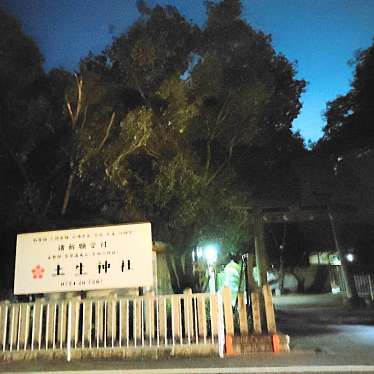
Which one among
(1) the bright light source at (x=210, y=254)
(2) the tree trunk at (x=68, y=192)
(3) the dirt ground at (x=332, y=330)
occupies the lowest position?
(3) the dirt ground at (x=332, y=330)

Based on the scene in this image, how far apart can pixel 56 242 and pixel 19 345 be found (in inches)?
86.2

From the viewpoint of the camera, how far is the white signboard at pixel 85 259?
9.05 m

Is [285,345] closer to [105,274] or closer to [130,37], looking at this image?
[105,274]

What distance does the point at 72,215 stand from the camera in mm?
12719

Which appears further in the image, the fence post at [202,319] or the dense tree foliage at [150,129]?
the dense tree foliage at [150,129]

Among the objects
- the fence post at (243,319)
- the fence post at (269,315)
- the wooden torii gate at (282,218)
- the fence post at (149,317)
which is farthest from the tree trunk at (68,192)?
the wooden torii gate at (282,218)

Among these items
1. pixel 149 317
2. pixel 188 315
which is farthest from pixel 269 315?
pixel 149 317

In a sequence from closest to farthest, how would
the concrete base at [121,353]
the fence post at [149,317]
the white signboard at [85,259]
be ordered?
the concrete base at [121,353], the fence post at [149,317], the white signboard at [85,259]

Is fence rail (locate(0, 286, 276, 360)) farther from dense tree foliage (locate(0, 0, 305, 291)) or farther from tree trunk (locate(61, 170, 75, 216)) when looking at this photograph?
tree trunk (locate(61, 170, 75, 216))

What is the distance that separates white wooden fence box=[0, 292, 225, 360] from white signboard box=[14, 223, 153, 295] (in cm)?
37

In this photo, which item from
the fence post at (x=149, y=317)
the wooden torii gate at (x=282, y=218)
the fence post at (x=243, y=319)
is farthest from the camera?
Result: the wooden torii gate at (x=282, y=218)

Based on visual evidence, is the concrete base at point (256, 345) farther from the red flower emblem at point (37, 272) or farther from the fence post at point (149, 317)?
the red flower emblem at point (37, 272)

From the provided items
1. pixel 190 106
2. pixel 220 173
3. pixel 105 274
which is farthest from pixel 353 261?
pixel 105 274

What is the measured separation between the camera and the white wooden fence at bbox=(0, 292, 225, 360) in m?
8.61
